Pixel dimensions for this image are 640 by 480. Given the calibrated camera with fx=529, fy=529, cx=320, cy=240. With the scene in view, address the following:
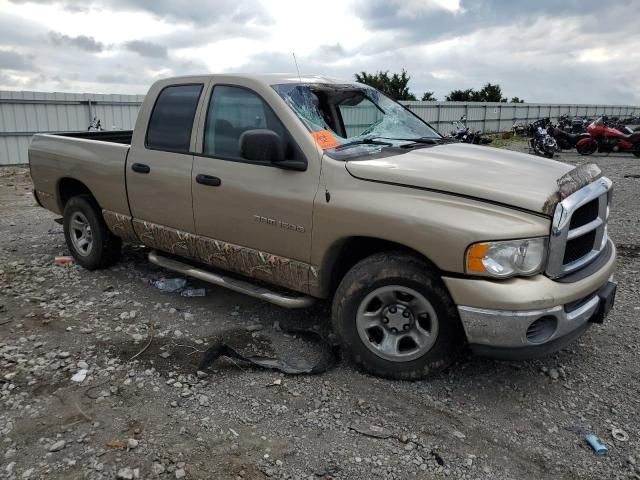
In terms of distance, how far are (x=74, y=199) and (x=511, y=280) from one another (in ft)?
14.7

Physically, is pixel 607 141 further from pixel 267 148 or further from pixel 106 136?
pixel 267 148

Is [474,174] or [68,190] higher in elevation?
[474,174]

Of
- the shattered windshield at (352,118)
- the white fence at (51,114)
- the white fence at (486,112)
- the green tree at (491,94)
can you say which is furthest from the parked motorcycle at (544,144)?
the green tree at (491,94)

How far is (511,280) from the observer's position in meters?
2.91

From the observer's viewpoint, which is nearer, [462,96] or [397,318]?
[397,318]

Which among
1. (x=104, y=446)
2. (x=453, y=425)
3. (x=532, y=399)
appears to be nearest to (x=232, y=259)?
(x=104, y=446)

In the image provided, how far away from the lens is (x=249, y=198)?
3.79 m

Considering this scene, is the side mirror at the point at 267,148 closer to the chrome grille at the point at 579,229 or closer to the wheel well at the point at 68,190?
the chrome grille at the point at 579,229

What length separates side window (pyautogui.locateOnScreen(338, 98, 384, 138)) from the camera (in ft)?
13.5

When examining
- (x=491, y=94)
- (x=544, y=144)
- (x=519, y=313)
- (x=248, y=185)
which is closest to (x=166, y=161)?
(x=248, y=185)

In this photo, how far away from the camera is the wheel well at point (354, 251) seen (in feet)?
11.2

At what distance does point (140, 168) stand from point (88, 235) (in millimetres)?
1436

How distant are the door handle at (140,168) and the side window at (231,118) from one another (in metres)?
0.70

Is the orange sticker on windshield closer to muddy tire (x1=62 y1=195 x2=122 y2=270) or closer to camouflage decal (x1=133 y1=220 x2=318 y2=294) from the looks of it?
A: camouflage decal (x1=133 y1=220 x2=318 y2=294)
